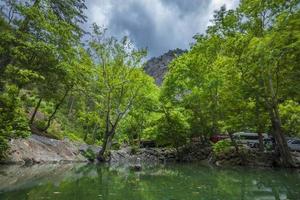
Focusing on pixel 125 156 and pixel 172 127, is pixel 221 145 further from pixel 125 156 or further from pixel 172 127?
pixel 125 156

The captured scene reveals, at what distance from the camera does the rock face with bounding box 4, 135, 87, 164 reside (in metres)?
20.9

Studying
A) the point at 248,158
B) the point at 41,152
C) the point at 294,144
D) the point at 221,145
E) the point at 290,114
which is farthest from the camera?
the point at 294,144

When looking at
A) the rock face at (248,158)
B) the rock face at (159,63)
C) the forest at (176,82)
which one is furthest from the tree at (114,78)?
the rock face at (159,63)

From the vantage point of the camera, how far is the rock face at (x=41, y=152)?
68.6ft

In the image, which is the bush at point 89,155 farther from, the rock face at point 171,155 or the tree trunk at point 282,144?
the tree trunk at point 282,144

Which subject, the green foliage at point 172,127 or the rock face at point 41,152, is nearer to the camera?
the rock face at point 41,152

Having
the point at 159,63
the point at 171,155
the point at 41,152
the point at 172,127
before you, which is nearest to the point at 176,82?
the point at 172,127

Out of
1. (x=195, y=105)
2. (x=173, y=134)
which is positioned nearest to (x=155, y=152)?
(x=173, y=134)

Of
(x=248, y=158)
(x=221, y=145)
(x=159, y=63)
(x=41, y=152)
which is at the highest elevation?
(x=159, y=63)

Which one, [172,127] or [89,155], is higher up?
[172,127]

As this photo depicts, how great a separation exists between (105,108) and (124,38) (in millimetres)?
6185

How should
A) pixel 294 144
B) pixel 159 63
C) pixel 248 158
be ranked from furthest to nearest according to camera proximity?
1. pixel 159 63
2. pixel 294 144
3. pixel 248 158

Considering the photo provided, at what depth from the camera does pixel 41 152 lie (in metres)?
23.8

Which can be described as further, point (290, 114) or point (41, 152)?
point (290, 114)
